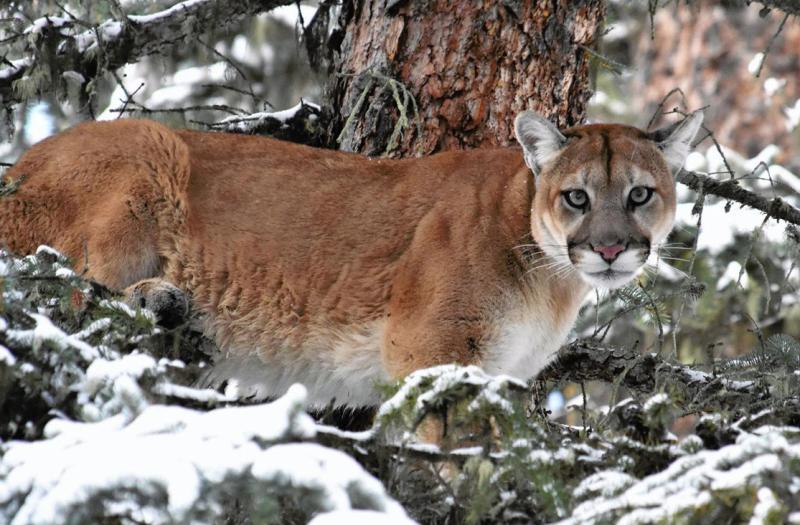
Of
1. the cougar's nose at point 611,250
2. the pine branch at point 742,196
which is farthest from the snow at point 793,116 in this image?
the cougar's nose at point 611,250

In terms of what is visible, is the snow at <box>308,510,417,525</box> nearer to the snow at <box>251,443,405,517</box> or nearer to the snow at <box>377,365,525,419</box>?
the snow at <box>251,443,405,517</box>

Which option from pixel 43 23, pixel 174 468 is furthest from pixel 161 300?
pixel 174 468

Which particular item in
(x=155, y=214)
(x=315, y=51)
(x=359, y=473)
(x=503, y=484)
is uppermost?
(x=315, y=51)

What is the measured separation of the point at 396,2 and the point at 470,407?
3860 mm

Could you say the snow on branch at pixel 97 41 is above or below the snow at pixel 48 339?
above

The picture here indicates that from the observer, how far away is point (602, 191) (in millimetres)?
5445

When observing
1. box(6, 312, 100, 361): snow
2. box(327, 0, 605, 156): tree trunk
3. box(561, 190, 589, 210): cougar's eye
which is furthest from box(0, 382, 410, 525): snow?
box(327, 0, 605, 156): tree trunk

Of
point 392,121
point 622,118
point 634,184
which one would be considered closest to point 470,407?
point 634,184

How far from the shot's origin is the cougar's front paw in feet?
16.8

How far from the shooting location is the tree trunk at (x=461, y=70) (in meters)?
6.49

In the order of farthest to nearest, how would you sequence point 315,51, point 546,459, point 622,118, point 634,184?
1. point 622,118
2. point 315,51
3. point 634,184
4. point 546,459

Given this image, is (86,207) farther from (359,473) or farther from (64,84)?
(359,473)

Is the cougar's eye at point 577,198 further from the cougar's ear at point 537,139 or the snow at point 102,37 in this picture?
the snow at point 102,37

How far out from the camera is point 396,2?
21.5 ft
